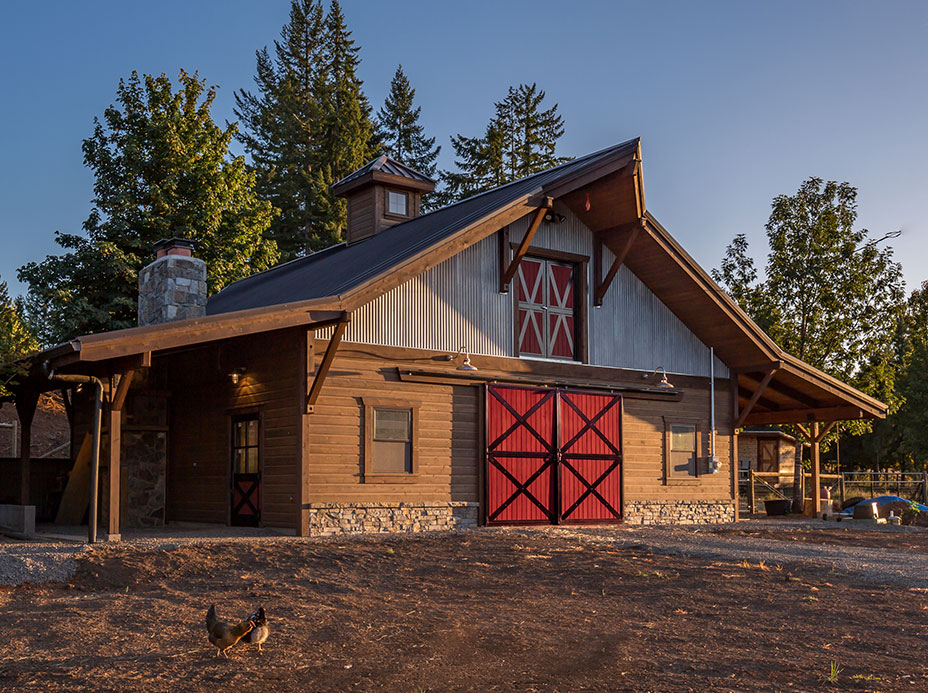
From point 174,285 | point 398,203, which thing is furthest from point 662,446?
point 174,285

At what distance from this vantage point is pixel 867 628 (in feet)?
27.2

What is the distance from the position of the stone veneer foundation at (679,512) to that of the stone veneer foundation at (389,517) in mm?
4019

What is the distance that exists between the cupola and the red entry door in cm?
674

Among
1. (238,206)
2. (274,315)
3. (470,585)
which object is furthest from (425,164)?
(470,585)

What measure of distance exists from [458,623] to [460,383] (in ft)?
30.7

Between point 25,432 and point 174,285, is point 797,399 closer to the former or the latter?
point 174,285

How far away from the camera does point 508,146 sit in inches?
1874

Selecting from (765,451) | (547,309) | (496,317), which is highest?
(547,309)

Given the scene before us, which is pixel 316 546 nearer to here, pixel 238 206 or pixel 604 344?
pixel 604 344

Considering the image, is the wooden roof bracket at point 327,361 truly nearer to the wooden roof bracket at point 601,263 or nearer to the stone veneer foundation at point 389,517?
the stone veneer foundation at point 389,517

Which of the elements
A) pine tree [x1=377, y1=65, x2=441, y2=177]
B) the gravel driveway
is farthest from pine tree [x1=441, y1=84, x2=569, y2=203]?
the gravel driveway

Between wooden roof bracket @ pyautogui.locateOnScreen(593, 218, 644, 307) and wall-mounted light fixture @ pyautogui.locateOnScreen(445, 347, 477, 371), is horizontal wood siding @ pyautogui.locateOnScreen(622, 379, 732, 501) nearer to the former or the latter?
wooden roof bracket @ pyautogui.locateOnScreen(593, 218, 644, 307)

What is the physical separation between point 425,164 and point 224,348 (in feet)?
107

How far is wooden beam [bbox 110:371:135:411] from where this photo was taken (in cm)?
1295
